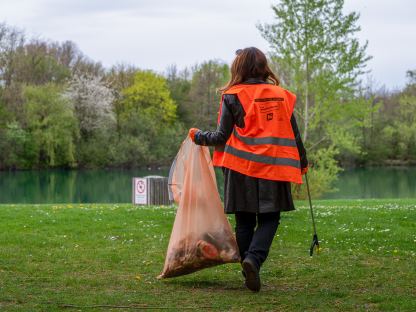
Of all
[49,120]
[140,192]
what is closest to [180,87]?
[49,120]

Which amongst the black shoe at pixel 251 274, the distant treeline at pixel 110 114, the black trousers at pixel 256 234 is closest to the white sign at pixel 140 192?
the black trousers at pixel 256 234

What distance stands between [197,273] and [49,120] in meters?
53.1

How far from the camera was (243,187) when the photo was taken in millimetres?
5840

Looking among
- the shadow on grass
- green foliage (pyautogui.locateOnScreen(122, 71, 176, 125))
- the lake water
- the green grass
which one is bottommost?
the lake water

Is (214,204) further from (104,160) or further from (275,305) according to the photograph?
(104,160)

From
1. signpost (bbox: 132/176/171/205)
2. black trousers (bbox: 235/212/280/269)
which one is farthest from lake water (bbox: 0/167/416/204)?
black trousers (bbox: 235/212/280/269)

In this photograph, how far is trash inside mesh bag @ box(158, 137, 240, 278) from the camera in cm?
606

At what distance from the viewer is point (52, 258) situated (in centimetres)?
760

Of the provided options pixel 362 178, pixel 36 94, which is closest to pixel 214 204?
pixel 362 178

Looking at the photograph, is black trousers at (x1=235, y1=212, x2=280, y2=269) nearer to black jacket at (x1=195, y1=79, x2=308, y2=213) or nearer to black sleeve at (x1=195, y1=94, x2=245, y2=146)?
black jacket at (x1=195, y1=79, x2=308, y2=213)

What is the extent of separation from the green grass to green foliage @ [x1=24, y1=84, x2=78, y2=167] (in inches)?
1908

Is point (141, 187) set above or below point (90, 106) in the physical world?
below

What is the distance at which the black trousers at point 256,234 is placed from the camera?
18.9 feet

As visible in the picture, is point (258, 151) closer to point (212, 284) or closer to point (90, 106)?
point (212, 284)
